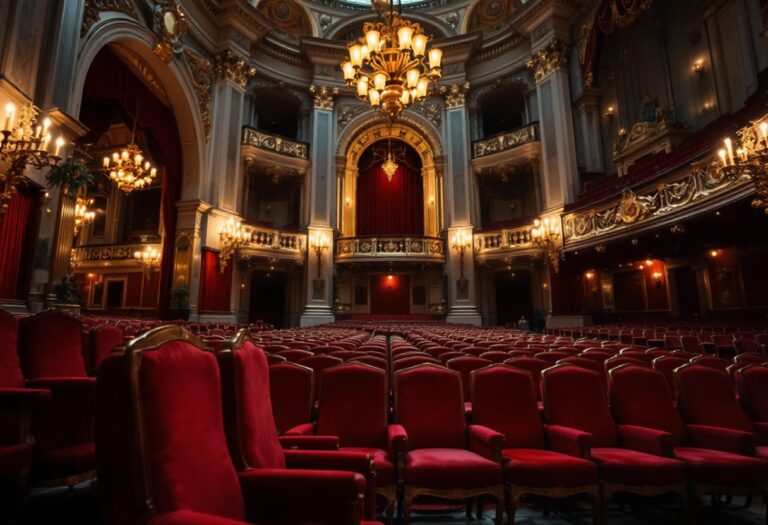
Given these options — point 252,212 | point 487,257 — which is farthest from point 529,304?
point 252,212

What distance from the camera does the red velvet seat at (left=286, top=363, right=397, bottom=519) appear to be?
8.27 feet

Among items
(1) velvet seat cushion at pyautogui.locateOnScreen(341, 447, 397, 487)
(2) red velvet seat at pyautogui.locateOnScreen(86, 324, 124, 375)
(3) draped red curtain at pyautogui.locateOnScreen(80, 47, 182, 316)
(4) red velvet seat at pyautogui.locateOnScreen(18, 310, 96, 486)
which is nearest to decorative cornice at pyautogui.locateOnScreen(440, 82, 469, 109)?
(3) draped red curtain at pyautogui.locateOnScreen(80, 47, 182, 316)

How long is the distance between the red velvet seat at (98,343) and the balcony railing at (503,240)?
12.2 meters

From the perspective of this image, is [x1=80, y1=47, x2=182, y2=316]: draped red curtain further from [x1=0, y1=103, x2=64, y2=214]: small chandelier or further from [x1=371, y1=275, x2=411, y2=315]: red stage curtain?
[x1=371, y1=275, x2=411, y2=315]: red stage curtain

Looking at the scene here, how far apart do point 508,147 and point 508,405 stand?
1328 cm

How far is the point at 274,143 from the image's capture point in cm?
1464

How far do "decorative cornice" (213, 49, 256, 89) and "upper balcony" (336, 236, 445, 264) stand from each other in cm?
618

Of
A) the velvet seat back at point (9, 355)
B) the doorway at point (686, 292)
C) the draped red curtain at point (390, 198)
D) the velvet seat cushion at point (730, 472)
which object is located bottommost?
the velvet seat cushion at point (730, 472)

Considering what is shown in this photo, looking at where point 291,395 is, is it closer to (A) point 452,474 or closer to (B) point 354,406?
(B) point 354,406

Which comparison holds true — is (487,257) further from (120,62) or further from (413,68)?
(120,62)

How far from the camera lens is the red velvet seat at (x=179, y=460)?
985mm

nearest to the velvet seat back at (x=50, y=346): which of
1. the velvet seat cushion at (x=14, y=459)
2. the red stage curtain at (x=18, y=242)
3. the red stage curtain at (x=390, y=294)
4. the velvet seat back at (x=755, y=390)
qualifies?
the velvet seat cushion at (x=14, y=459)

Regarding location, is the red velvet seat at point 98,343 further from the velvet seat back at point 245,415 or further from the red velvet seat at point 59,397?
the velvet seat back at point 245,415

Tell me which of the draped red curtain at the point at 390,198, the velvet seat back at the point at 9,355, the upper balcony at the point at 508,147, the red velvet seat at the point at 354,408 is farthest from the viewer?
the draped red curtain at the point at 390,198
